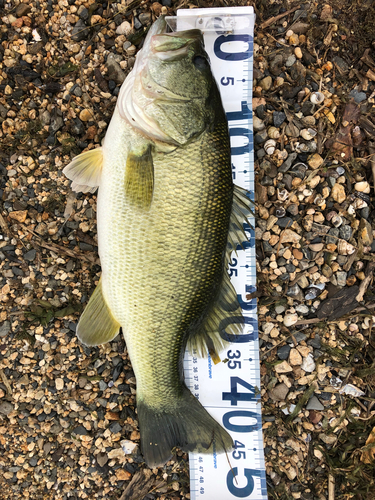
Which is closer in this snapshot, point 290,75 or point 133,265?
point 133,265

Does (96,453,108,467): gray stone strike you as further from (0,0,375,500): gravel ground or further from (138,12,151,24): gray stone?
(138,12,151,24): gray stone

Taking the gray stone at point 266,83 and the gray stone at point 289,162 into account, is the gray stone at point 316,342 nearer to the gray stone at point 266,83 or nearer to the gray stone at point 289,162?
the gray stone at point 289,162

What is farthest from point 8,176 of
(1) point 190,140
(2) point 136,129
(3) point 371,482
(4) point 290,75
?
(3) point 371,482

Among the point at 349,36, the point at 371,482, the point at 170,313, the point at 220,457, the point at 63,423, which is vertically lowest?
the point at 371,482

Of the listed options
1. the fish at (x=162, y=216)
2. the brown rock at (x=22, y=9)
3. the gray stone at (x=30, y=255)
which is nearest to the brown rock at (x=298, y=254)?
the fish at (x=162, y=216)

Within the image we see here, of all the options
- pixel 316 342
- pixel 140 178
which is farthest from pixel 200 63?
pixel 316 342

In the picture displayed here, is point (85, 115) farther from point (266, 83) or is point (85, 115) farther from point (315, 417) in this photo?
point (315, 417)

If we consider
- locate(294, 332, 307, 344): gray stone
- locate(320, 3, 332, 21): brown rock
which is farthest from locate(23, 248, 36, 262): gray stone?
locate(320, 3, 332, 21): brown rock

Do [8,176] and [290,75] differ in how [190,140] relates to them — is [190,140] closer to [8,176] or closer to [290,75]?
[290,75]
